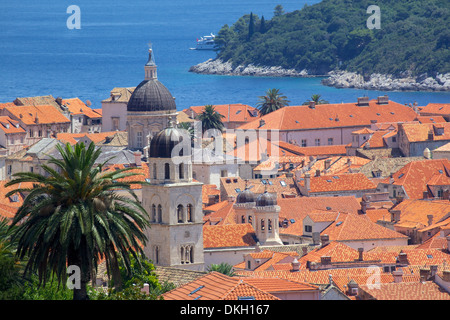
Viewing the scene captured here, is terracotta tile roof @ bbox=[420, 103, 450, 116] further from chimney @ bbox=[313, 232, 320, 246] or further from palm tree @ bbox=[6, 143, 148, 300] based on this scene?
palm tree @ bbox=[6, 143, 148, 300]

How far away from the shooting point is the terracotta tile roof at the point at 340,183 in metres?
90.9

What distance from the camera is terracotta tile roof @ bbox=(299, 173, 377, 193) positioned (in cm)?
9088

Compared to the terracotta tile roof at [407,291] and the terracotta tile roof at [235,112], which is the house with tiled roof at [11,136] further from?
the terracotta tile roof at [407,291]

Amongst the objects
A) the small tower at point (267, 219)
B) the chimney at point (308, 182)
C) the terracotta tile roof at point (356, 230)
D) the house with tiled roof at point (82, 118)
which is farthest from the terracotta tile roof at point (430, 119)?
the small tower at point (267, 219)

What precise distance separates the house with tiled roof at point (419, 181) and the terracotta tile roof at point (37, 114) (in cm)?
3997

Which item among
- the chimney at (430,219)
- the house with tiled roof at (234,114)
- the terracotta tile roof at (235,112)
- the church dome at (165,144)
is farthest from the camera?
the terracotta tile roof at (235,112)

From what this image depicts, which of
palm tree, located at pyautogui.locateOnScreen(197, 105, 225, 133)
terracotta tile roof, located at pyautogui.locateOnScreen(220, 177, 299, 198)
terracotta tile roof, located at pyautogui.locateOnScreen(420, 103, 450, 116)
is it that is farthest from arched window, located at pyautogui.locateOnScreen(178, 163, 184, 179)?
terracotta tile roof, located at pyautogui.locateOnScreen(420, 103, 450, 116)

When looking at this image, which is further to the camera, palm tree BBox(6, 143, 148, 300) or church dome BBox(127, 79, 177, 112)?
church dome BBox(127, 79, 177, 112)

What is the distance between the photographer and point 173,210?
6216cm

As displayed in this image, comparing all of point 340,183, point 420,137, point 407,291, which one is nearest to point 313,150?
point 420,137

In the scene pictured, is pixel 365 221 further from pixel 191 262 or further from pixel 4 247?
pixel 4 247

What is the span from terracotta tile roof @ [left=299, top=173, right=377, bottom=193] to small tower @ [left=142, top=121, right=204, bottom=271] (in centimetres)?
2810

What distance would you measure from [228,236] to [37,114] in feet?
201

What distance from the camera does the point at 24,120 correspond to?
12544 cm
